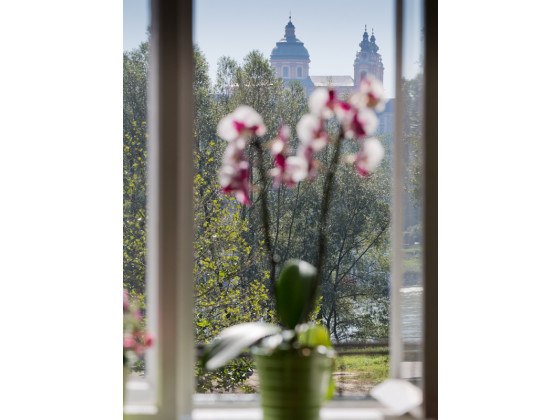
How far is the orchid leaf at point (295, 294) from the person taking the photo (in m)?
1.04

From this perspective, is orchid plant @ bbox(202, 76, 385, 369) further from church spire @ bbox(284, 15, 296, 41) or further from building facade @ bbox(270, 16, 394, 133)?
church spire @ bbox(284, 15, 296, 41)

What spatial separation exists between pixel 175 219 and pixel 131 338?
0.75 feet

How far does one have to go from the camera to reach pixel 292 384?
1.01 meters

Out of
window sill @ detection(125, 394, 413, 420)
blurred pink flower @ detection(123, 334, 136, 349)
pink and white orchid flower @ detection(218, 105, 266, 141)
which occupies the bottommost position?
window sill @ detection(125, 394, 413, 420)

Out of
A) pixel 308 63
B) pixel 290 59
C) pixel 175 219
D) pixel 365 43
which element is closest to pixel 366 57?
pixel 365 43

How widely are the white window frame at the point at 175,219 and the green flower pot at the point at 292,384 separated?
16cm

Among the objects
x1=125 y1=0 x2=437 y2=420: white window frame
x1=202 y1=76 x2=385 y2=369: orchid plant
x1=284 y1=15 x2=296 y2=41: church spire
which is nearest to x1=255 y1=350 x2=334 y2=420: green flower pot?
x1=202 y1=76 x2=385 y2=369: orchid plant

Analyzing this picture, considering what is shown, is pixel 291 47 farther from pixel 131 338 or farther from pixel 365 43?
pixel 131 338

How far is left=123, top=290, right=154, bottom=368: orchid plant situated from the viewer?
107cm

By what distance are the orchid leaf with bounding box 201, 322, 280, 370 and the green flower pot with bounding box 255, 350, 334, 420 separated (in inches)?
1.7
